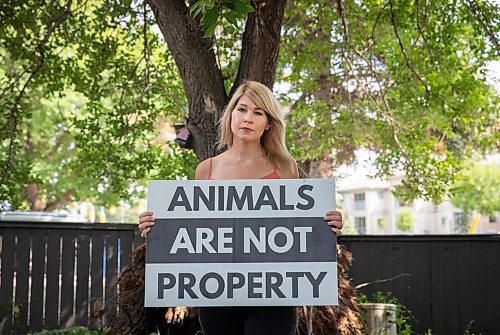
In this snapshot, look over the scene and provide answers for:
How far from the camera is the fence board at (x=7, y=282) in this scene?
877 cm

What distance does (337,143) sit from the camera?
40.9 feet

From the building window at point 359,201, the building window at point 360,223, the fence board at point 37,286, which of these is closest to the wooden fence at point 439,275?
the fence board at point 37,286

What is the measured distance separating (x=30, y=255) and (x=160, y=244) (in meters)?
6.33

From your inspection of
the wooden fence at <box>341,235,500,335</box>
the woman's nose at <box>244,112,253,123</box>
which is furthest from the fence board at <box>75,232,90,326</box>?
the woman's nose at <box>244,112,253,123</box>

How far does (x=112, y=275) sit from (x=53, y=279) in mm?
745

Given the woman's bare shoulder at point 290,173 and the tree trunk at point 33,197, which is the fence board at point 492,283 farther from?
the tree trunk at point 33,197

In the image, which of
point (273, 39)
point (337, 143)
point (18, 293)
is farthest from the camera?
point (337, 143)

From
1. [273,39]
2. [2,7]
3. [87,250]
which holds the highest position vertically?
[2,7]

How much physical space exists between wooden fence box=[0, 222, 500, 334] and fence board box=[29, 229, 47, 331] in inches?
0.5

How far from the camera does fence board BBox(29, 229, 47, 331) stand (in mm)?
8820

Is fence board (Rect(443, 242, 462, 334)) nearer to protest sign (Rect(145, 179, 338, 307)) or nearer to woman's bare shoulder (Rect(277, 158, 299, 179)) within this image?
woman's bare shoulder (Rect(277, 158, 299, 179))

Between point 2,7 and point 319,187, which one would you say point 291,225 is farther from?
point 2,7

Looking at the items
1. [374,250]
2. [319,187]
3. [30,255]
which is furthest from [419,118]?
[319,187]

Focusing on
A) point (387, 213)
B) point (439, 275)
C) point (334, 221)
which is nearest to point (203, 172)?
point (334, 221)
